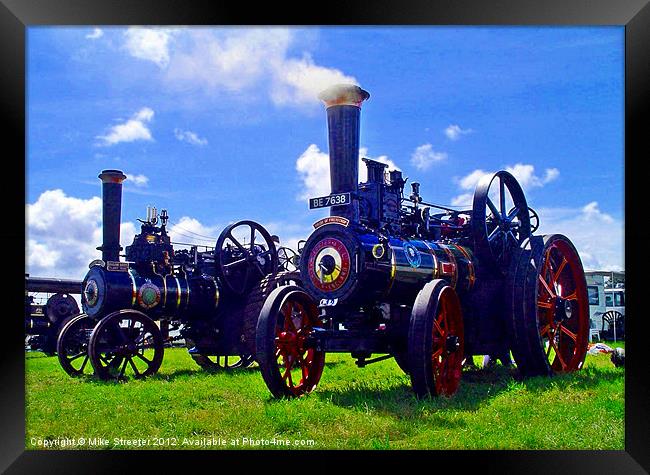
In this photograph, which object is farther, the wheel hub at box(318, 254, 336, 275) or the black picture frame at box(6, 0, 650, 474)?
the wheel hub at box(318, 254, 336, 275)

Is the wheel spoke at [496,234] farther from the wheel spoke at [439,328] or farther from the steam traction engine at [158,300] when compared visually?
the steam traction engine at [158,300]

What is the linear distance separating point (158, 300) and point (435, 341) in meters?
4.43

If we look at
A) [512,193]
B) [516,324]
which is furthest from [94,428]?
[512,193]

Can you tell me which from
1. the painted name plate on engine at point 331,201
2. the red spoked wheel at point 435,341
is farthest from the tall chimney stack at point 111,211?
the red spoked wheel at point 435,341

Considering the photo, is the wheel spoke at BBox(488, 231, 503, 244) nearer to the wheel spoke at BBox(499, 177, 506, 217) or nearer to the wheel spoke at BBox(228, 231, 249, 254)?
the wheel spoke at BBox(499, 177, 506, 217)

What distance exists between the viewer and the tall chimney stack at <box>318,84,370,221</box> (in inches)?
275

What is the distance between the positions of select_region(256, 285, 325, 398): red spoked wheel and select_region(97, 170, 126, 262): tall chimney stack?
1762 millimetres

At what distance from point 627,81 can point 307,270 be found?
3199 millimetres

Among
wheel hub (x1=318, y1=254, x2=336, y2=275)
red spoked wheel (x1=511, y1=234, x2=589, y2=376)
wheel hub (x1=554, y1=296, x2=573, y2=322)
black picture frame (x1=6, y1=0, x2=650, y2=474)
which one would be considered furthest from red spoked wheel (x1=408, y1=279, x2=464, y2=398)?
wheel hub (x1=554, y1=296, x2=573, y2=322)

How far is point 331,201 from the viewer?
698 cm

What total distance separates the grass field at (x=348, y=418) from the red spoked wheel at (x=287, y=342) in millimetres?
170

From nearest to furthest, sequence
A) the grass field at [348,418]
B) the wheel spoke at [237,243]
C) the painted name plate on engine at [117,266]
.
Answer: the grass field at [348,418] < the painted name plate on engine at [117,266] < the wheel spoke at [237,243]

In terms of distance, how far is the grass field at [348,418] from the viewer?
249 inches

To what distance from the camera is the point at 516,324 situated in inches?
305
